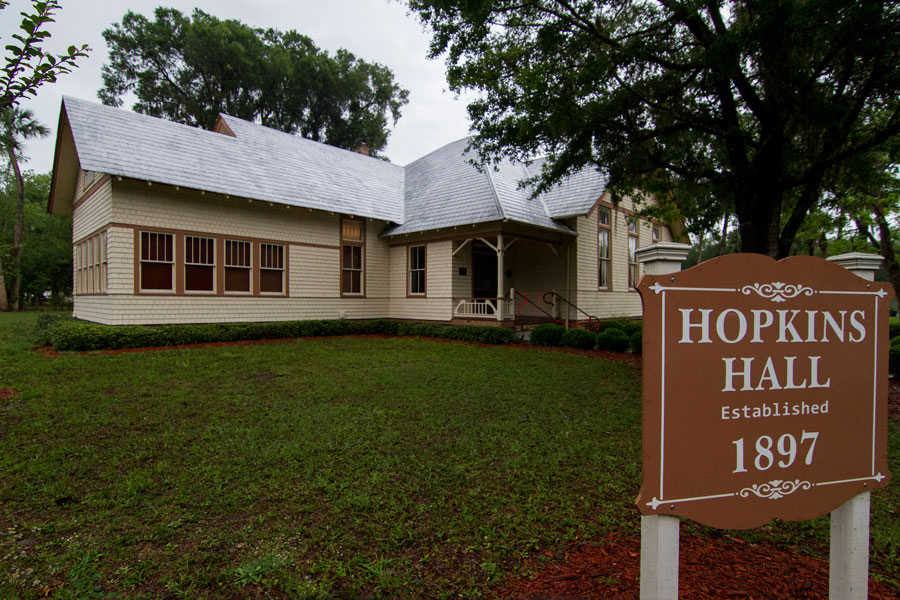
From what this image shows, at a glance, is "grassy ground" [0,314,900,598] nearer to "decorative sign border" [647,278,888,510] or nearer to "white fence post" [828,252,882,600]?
"white fence post" [828,252,882,600]

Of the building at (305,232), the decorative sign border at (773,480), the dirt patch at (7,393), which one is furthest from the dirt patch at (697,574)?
the building at (305,232)

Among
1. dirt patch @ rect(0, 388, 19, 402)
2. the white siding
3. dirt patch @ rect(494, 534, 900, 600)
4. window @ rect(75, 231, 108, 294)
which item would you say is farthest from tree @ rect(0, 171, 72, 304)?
dirt patch @ rect(494, 534, 900, 600)

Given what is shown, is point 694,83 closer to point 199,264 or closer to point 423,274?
point 423,274

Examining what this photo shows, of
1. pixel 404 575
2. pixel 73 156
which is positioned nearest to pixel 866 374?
pixel 404 575

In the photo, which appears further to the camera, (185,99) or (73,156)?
(185,99)

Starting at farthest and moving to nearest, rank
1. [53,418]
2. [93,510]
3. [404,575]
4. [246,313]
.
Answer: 1. [246,313]
2. [53,418]
3. [93,510]
4. [404,575]

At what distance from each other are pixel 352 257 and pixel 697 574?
48.6 ft

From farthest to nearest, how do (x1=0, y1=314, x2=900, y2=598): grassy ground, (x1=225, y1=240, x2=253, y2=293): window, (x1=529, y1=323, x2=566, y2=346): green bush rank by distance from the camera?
(x1=225, y1=240, x2=253, y2=293): window → (x1=529, y1=323, x2=566, y2=346): green bush → (x1=0, y1=314, x2=900, y2=598): grassy ground

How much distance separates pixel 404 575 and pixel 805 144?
30.3ft

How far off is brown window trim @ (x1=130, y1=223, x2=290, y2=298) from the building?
1.3 inches

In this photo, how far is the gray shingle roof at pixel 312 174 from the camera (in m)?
12.1

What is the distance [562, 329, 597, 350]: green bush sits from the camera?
12328mm

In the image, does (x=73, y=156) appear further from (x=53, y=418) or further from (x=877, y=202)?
(x=877, y=202)

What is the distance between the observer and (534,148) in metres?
8.48
